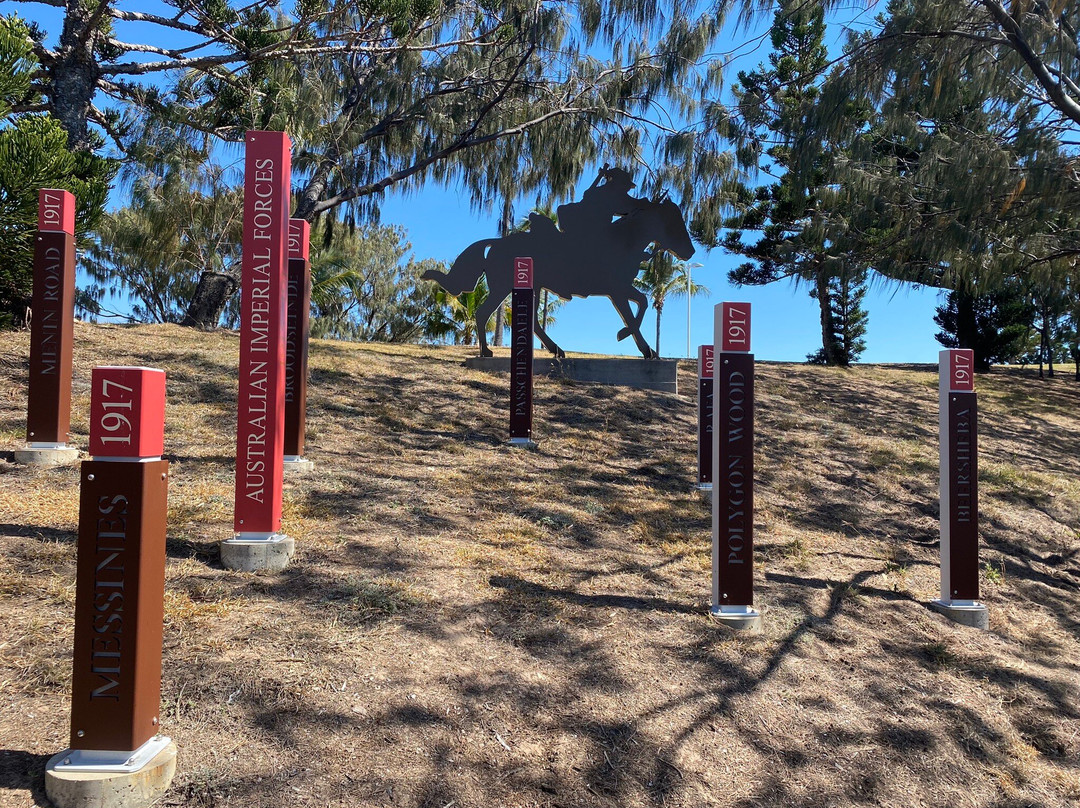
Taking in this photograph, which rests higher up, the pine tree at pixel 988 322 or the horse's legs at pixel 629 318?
the pine tree at pixel 988 322

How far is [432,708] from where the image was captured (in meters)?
3.57

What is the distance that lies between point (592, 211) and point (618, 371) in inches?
106

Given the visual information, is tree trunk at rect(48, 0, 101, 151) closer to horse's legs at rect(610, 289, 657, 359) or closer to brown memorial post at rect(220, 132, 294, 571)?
brown memorial post at rect(220, 132, 294, 571)

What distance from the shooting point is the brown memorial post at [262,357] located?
15.8ft

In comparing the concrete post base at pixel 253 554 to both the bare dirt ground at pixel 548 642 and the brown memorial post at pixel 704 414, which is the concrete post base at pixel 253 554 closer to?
the bare dirt ground at pixel 548 642

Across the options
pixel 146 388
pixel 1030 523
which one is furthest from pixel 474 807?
pixel 1030 523

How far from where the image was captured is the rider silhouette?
480 inches

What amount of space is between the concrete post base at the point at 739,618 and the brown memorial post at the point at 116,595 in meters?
3.31

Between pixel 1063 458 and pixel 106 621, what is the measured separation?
13460 mm

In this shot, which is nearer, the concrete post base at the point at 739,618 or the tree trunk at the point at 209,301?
the concrete post base at the point at 739,618

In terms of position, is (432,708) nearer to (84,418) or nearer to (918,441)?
(84,418)

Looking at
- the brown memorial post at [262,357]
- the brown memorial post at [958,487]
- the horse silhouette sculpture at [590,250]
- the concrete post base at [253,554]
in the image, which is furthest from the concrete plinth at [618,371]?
the concrete post base at [253,554]

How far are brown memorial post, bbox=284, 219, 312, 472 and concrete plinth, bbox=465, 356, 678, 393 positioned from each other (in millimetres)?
5947

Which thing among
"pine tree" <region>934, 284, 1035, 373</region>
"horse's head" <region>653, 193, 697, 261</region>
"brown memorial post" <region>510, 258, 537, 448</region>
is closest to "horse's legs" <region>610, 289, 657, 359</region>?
"horse's head" <region>653, 193, 697, 261</region>
